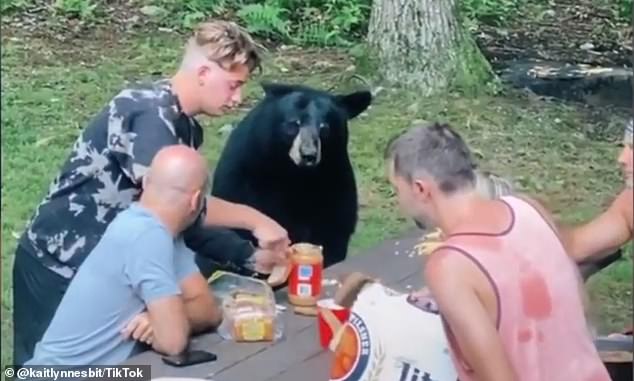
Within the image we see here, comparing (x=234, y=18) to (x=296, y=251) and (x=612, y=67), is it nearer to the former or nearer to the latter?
(x=296, y=251)

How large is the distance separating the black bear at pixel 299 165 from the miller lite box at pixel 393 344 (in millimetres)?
1058

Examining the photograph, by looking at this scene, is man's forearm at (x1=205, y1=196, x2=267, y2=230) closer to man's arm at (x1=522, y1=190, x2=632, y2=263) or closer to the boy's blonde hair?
the boy's blonde hair

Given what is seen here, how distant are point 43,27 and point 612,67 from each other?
151 centimetres

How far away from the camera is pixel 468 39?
374 cm

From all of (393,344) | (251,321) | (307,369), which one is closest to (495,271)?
(393,344)

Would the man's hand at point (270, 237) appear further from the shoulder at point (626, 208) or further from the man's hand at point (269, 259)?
the shoulder at point (626, 208)

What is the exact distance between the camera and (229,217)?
10.9ft

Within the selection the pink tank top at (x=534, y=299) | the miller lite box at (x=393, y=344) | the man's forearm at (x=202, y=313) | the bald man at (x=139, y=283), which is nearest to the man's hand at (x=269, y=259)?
the man's forearm at (x=202, y=313)

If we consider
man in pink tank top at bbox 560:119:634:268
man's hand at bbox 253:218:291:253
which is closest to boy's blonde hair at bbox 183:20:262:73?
man's hand at bbox 253:218:291:253

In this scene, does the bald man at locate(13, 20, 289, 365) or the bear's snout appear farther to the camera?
the bear's snout

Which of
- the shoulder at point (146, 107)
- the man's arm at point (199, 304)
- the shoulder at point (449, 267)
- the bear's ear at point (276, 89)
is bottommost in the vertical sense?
the man's arm at point (199, 304)

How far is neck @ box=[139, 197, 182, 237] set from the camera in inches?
112

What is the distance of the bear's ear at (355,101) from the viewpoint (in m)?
3.68

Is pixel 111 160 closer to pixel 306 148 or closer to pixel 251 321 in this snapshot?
pixel 251 321
